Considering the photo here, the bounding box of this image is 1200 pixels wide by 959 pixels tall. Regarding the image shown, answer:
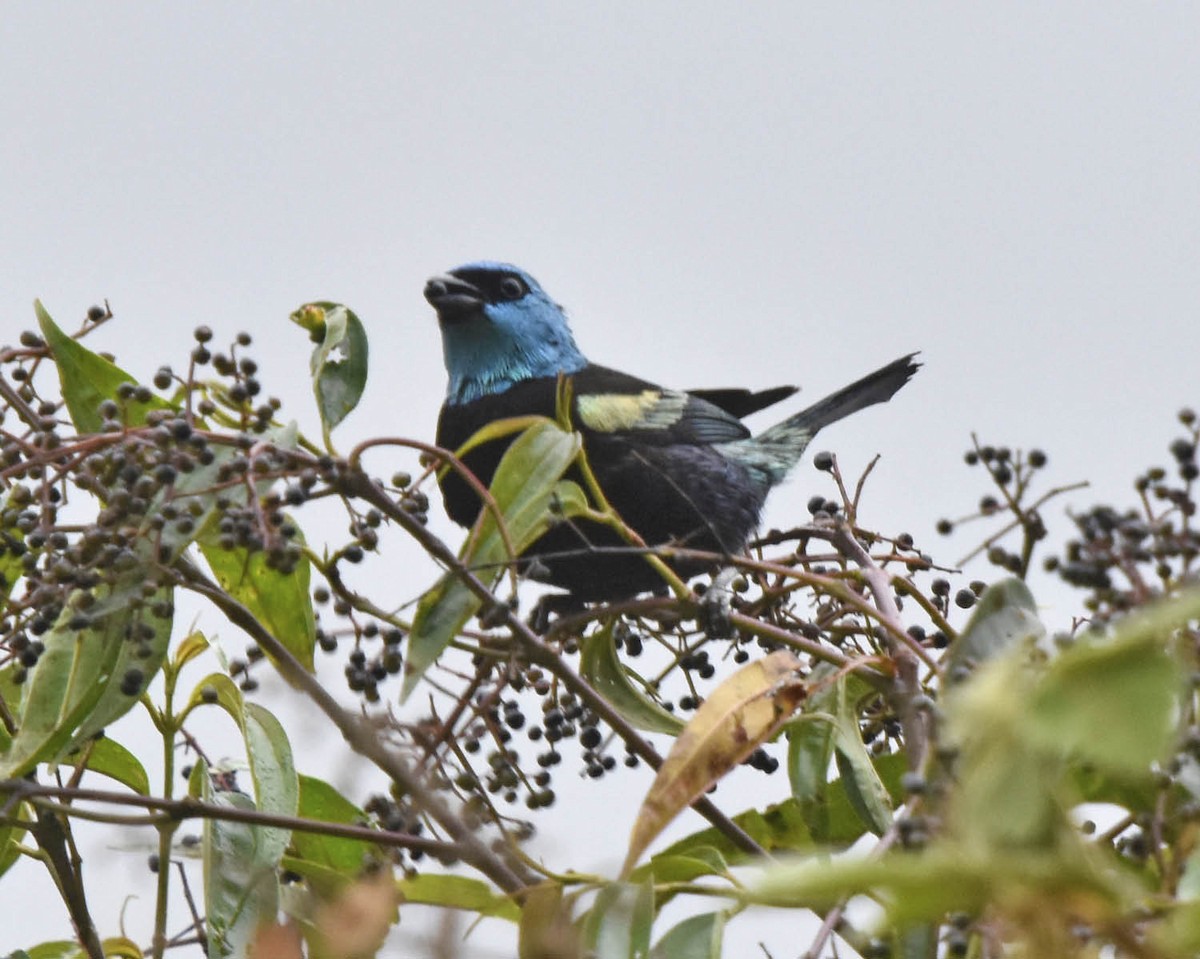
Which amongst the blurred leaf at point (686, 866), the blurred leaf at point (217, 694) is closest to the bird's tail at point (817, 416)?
the blurred leaf at point (217, 694)

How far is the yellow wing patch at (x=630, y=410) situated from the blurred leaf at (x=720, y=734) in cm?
235

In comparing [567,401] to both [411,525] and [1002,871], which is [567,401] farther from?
[1002,871]

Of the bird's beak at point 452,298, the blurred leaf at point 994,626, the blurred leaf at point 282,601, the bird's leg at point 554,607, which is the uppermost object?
the bird's beak at point 452,298

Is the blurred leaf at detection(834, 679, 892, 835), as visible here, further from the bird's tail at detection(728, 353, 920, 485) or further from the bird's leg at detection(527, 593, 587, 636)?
the bird's tail at detection(728, 353, 920, 485)

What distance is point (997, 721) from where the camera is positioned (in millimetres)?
872

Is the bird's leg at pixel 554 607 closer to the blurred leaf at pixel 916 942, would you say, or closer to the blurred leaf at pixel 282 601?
the blurred leaf at pixel 282 601

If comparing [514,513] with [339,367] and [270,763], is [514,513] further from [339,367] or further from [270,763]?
[270,763]

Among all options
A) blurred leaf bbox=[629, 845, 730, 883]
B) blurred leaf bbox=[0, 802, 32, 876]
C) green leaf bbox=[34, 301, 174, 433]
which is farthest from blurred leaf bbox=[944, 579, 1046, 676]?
blurred leaf bbox=[0, 802, 32, 876]

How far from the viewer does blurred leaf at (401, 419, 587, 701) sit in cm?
212

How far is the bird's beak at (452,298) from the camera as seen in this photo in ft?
16.1

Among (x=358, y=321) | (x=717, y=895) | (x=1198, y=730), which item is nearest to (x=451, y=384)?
(x=358, y=321)

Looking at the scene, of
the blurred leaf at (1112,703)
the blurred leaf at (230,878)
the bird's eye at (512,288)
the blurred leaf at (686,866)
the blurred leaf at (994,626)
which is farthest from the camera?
the bird's eye at (512,288)

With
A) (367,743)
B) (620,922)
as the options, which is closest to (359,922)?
(367,743)

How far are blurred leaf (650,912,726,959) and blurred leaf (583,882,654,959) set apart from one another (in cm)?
9
